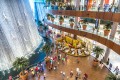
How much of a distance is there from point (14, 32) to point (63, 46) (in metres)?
9.72

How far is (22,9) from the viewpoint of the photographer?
97.4 feet

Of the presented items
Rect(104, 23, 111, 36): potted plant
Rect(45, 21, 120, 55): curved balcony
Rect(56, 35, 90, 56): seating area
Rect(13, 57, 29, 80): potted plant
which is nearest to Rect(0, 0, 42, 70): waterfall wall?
Rect(13, 57, 29, 80): potted plant

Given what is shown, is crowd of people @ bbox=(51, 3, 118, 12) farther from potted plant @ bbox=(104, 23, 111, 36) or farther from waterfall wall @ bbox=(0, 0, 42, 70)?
waterfall wall @ bbox=(0, 0, 42, 70)

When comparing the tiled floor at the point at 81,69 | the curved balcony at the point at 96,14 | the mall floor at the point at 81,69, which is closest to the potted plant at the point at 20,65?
the mall floor at the point at 81,69

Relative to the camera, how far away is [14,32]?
25047 millimetres

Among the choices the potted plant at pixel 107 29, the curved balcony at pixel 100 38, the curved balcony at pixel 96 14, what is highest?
the curved balcony at pixel 96 14

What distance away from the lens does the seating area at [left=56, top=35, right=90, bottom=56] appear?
25391 mm

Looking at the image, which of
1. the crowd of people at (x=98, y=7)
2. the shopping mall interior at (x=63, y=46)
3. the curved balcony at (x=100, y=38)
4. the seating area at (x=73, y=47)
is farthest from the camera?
the seating area at (x=73, y=47)

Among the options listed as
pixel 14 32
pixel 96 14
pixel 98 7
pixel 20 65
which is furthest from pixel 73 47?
pixel 20 65

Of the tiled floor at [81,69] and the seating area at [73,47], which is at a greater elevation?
the seating area at [73,47]

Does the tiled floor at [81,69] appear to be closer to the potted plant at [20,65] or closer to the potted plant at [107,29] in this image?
the potted plant at [20,65]

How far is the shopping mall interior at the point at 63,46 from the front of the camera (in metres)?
18.1

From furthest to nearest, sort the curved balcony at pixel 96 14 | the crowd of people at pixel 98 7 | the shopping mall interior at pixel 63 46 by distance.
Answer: the shopping mall interior at pixel 63 46, the crowd of people at pixel 98 7, the curved balcony at pixel 96 14

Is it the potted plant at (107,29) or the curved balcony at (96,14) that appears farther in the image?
the potted plant at (107,29)
